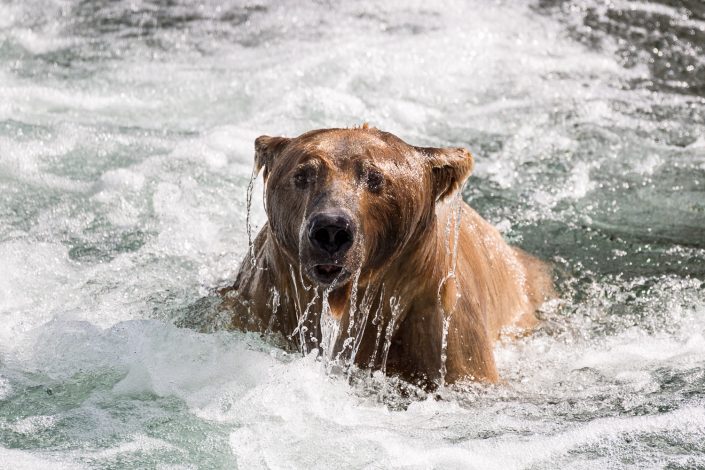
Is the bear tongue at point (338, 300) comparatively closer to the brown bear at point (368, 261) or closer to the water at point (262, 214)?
the brown bear at point (368, 261)

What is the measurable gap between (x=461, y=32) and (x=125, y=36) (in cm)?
325

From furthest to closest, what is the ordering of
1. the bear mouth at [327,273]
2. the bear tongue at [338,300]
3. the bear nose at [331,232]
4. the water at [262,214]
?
the water at [262,214] < the bear tongue at [338,300] < the bear mouth at [327,273] < the bear nose at [331,232]

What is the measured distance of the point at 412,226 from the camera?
4812mm

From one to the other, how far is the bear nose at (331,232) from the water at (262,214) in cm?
92

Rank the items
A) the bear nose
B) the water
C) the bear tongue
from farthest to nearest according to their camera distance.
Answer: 1. the water
2. the bear tongue
3. the bear nose

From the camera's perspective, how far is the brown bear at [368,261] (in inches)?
178

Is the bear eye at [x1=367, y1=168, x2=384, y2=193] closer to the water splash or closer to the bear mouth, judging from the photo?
the bear mouth

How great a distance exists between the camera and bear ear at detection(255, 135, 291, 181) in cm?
502

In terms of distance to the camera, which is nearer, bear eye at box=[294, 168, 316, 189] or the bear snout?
the bear snout

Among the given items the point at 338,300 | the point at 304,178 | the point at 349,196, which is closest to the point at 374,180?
the point at 349,196

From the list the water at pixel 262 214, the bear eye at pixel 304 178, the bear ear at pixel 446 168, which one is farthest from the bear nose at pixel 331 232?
the water at pixel 262 214

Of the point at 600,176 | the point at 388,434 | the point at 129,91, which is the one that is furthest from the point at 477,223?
the point at 129,91

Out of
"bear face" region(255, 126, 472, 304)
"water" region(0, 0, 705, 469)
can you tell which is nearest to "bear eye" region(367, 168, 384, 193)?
"bear face" region(255, 126, 472, 304)

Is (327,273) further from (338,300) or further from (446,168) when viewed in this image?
(446,168)
